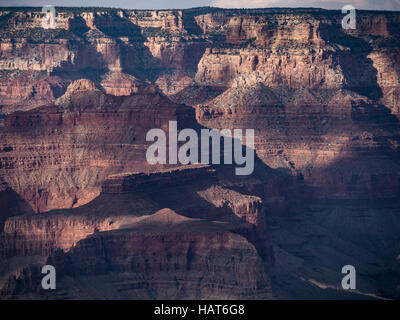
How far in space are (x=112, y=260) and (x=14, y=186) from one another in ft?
89.2

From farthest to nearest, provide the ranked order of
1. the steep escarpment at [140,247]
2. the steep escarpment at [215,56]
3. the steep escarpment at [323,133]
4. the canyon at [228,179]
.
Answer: the steep escarpment at [215,56] → the steep escarpment at [323,133] → the canyon at [228,179] → the steep escarpment at [140,247]

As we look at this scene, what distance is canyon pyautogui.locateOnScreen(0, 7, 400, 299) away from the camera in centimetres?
10244

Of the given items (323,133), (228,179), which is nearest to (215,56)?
(323,133)

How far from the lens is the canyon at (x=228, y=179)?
336 ft

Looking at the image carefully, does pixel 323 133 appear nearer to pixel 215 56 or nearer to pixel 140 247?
pixel 215 56

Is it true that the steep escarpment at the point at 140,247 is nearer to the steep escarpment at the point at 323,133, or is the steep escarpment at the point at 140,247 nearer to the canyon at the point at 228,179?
the canyon at the point at 228,179

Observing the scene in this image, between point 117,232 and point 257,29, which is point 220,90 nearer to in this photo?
point 257,29

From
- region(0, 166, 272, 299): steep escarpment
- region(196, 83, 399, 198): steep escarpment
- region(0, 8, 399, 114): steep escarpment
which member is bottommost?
region(0, 166, 272, 299): steep escarpment

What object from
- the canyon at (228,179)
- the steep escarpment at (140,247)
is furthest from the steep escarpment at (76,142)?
the steep escarpment at (140,247)

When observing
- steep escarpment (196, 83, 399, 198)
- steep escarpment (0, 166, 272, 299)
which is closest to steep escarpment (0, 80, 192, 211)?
steep escarpment (0, 166, 272, 299)

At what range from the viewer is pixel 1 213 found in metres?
125

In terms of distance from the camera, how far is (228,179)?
128 m

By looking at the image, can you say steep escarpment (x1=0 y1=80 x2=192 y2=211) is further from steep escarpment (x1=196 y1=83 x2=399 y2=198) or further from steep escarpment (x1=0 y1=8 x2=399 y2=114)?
steep escarpment (x1=0 y1=8 x2=399 y2=114)

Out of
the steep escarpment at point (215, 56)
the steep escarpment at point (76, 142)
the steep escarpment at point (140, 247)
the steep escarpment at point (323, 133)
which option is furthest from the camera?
the steep escarpment at point (215, 56)
